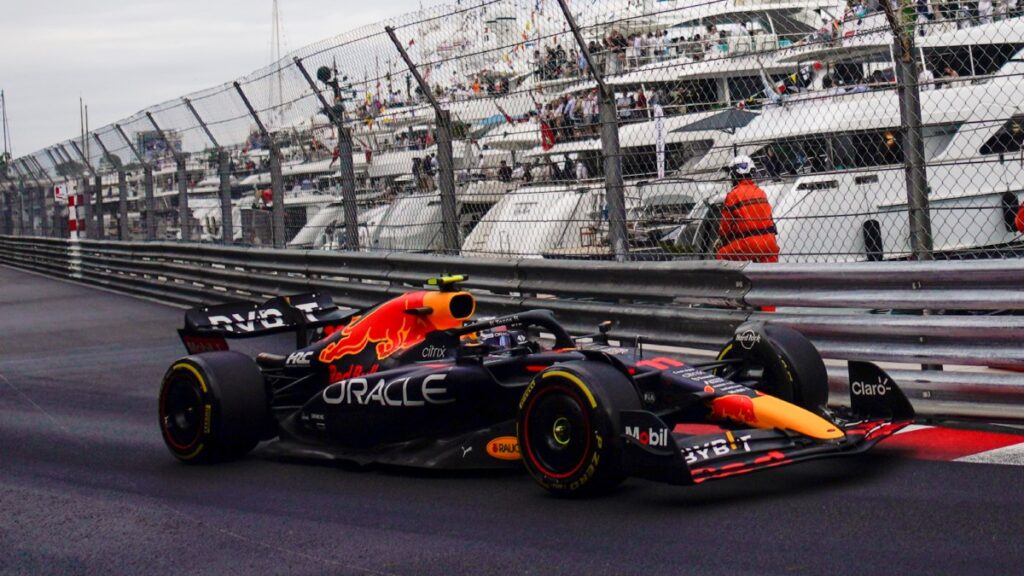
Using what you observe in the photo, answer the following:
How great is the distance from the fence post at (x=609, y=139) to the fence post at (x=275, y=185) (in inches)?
222

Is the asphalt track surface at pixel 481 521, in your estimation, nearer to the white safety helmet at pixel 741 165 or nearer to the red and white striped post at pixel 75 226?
the white safety helmet at pixel 741 165

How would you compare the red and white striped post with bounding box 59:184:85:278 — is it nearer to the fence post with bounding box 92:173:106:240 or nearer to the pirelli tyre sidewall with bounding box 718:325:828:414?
the fence post with bounding box 92:173:106:240

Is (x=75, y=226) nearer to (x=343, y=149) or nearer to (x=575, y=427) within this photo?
(x=343, y=149)

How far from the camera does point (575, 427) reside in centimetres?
556

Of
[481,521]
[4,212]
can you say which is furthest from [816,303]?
[4,212]

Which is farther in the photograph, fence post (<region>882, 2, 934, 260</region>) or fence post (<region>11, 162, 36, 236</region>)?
fence post (<region>11, 162, 36, 236</region>)

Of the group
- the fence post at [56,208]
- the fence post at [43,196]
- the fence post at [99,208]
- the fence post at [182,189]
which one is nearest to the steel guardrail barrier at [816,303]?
the fence post at [182,189]

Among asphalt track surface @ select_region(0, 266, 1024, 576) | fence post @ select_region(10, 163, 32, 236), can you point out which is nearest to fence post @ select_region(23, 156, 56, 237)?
fence post @ select_region(10, 163, 32, 236)

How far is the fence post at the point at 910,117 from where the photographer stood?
6949mm

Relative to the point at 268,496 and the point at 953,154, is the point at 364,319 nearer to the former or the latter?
the point at 268,496

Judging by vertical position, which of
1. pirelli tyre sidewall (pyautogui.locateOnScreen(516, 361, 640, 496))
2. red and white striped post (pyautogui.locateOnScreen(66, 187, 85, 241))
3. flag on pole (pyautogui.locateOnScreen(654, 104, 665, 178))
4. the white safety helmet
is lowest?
pirelli tyre sidewall (pyautogui.locateOnScreen(516, 361, 640, 496))

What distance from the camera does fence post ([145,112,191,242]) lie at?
16.4 meters

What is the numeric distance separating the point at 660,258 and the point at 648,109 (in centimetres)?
115

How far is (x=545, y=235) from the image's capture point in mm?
9375
